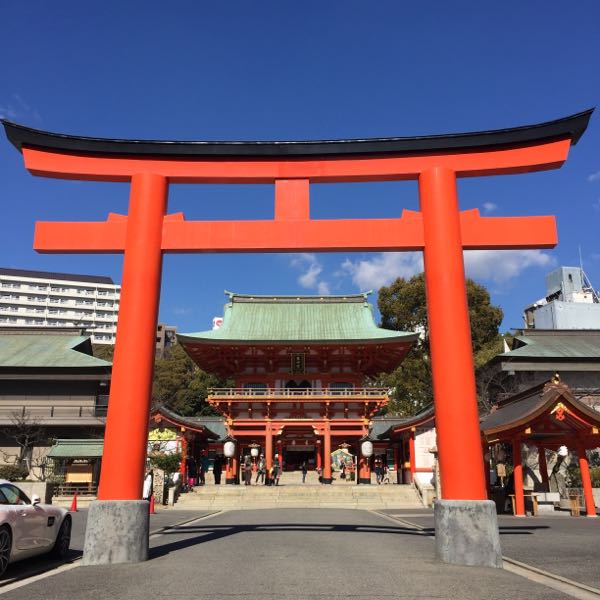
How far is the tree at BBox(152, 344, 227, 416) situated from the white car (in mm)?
44238

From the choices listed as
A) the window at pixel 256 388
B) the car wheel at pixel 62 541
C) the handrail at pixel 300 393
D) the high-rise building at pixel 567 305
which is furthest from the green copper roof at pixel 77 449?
the high-rise building at pixel 567 305

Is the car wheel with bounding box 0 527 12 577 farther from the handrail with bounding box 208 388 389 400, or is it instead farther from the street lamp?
the handrail with bounding box 208 388 389 400

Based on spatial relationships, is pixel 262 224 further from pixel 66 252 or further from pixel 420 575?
pixel 420 575

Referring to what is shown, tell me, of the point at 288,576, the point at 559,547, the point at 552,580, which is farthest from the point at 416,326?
the point at 288,576

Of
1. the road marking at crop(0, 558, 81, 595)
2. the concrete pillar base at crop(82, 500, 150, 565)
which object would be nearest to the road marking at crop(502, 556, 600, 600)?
the concrete pillar base at crop(82, 500, 150, 565)

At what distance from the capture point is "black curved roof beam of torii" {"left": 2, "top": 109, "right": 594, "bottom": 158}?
9.29m

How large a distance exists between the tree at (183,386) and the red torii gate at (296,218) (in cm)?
4467

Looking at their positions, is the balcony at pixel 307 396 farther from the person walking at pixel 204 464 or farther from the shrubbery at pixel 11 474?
the shrubbery at pixel 11 474

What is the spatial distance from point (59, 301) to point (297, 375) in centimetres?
8286

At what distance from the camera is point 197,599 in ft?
17.7

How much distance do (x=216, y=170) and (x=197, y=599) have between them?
6.85 m

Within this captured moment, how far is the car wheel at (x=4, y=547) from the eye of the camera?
22.7 ft

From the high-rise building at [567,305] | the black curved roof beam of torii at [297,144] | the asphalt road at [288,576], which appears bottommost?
the asphalt road at [288,576]

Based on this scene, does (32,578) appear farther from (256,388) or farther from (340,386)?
(340,386)
